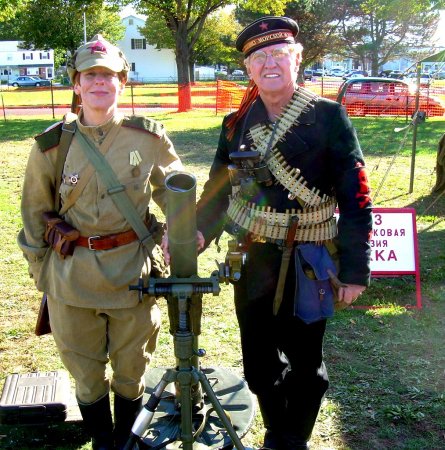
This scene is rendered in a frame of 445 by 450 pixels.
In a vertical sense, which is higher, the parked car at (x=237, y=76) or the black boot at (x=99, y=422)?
the parked car at (x=237, y=76)

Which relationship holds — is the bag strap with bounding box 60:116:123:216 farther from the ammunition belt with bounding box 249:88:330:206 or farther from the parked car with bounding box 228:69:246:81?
the parked car with bounding box 228:69:246:81

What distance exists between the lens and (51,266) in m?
2.94

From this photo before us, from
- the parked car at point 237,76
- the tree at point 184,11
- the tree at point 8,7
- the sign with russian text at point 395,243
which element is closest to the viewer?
the sign with russian text at point 395,243

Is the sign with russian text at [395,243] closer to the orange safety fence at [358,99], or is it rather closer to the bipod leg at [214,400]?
the bipod leg at [214,400]

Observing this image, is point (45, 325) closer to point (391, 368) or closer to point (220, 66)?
point (391, 368)

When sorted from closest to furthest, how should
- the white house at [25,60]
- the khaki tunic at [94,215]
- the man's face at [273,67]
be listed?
the man's face at [273,67] < the khaki tunic at [94,215] < the white house at [25,60]

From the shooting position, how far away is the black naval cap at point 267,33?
8.57 ft

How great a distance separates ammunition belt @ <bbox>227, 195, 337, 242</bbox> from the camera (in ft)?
8.93

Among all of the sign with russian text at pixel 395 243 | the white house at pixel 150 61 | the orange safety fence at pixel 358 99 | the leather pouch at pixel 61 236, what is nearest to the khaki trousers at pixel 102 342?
the leather pouch at pixel 61 236

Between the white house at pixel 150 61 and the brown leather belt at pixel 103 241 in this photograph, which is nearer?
the brown leather belt at pixel 103 241

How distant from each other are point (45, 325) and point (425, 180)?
8.15 m

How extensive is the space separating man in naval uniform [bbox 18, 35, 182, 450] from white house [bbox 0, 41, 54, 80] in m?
71.7

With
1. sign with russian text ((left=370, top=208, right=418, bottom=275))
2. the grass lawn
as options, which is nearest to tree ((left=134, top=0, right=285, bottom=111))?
the grass lawn

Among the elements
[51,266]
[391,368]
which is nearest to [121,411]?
[51,266]
